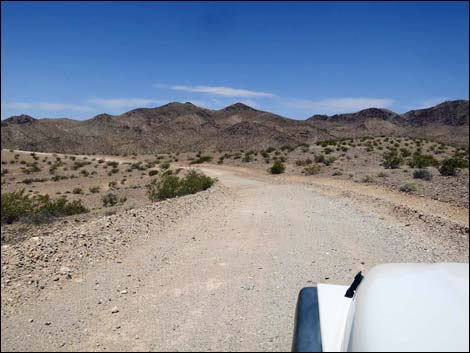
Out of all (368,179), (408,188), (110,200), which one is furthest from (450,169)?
(110,200)

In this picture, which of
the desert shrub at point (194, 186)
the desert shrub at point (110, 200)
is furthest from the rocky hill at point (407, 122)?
the desert shrub at point (110, 200)

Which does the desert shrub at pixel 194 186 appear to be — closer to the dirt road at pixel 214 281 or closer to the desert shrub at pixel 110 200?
the desert shrub at pixel 110 200

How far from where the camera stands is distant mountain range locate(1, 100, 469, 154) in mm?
95188

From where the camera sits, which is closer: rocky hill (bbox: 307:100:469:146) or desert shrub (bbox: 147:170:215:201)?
desert shrub (bbox: 147:170:215:201)

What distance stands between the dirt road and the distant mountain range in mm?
78136

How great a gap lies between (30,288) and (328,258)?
500 centimetres

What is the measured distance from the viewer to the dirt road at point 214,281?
4.50 meters

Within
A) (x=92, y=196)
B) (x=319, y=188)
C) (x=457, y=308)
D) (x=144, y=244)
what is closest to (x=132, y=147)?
(x=92, y=196)

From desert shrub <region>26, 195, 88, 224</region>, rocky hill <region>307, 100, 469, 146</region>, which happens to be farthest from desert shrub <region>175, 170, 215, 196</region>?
rocky hill <region>307, 100, 469, 146</region>

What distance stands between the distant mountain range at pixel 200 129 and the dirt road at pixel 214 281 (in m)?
78.1

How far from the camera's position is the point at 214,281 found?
635 centimetres

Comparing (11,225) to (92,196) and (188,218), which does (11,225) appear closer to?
(188,218)

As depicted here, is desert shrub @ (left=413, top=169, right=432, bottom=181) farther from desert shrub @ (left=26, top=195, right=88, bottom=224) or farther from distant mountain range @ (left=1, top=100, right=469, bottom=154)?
distant mountain range @ (left=1, top=100, right=469, bottom=154)

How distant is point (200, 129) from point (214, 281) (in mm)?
105473
